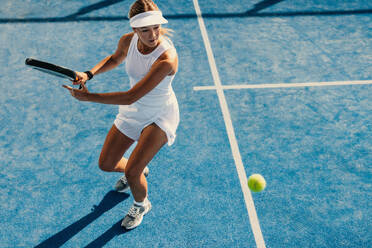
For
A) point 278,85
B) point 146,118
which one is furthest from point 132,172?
point 278,85

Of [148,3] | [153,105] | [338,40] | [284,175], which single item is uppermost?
[148,3]

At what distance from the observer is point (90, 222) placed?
384 cm

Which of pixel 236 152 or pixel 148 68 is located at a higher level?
pixel 148 68

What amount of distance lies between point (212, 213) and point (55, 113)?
2.54m

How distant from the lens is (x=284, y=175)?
4.36m

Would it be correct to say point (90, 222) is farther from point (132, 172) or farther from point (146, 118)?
point (146, 118)

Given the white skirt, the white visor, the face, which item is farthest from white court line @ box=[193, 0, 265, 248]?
the white visor

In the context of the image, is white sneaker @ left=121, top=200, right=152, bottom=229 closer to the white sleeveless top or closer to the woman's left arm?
the white sleeveless top

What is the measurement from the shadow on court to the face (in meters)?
1.78

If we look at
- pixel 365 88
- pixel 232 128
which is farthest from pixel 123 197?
pixel 365 88

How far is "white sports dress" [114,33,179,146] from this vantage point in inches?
130

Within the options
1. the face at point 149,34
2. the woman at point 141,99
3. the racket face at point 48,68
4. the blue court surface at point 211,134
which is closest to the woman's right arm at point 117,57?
the woman at point 141,99

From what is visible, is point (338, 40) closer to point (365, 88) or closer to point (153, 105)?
point (365, 88)

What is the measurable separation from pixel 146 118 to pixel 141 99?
0.59 feet
